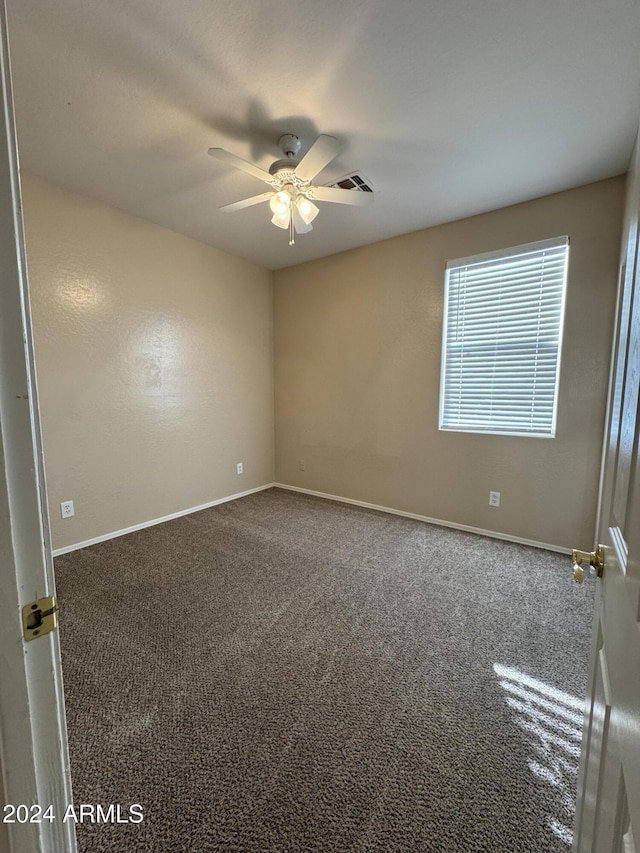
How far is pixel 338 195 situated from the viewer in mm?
2035

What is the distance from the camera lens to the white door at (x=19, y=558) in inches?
17.8

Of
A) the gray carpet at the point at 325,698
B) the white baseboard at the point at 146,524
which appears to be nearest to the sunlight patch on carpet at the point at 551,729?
the gray carpet at the point at 325,698

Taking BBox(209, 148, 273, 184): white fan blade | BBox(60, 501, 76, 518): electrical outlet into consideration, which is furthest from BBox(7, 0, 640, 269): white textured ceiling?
BBox(60, 501, 76, 518): electrical outlet

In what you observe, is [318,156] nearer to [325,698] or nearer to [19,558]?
[19,558]

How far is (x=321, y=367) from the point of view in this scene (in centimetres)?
388

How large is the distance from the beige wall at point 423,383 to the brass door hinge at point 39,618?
302 cm

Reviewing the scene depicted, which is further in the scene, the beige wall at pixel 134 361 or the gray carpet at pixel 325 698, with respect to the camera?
Answer: the beige wall at pixel 134 361

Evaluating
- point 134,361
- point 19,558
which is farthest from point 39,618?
point 134,361

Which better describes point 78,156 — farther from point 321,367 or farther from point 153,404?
point 321,367

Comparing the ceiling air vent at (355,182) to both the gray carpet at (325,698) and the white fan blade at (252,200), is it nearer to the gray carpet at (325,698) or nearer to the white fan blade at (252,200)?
the white fan blade at (252,200)

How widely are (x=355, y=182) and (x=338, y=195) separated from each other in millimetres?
495

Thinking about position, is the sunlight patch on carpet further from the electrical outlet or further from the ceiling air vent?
the electrical outlet

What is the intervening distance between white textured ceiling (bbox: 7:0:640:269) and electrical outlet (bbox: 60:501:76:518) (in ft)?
7.56

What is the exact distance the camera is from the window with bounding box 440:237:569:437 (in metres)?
2.63
